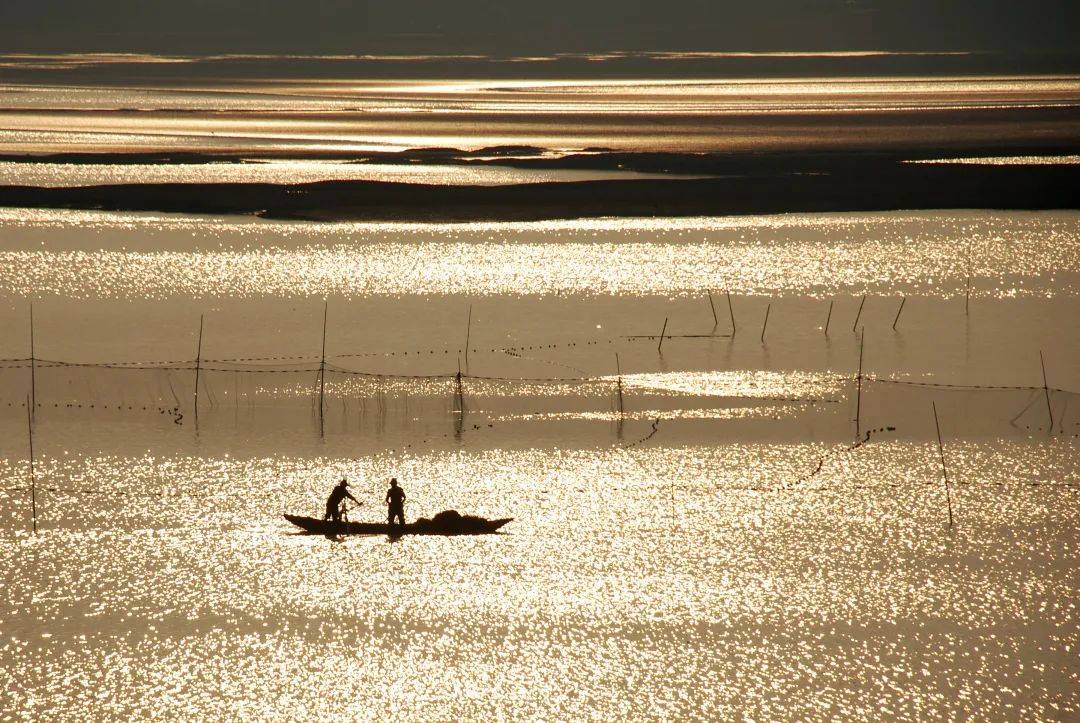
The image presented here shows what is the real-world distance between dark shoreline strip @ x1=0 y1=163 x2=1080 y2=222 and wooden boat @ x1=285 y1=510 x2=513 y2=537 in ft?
135

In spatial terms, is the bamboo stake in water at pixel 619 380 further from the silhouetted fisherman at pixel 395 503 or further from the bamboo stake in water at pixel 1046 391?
the bamboo stake in water at pixel 1046 391

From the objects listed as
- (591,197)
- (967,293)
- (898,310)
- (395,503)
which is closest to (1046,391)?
(898,310)

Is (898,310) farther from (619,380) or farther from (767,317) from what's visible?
(619,380)

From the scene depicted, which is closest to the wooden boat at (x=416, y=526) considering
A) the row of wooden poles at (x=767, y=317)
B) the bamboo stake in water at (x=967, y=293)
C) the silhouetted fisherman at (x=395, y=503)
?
the silhouetted fisherman at (x=395, y=503)

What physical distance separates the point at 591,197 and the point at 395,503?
150 ft

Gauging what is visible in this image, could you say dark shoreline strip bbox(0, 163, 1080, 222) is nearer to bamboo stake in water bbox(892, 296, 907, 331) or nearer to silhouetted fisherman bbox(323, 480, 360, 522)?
bamboo stake in water bbox(892, 296, 907, 331)

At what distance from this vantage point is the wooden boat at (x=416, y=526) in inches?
814

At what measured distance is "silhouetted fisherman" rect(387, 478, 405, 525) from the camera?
2081cm

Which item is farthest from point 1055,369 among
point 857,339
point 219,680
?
point 219,680

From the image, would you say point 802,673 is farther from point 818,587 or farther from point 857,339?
point 857,339

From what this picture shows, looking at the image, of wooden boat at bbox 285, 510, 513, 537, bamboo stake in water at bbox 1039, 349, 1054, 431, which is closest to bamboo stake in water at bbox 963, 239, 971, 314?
bamboo stake in water at bbox 1039, 349, 1054, 431

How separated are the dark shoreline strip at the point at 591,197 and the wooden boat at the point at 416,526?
41197 mm

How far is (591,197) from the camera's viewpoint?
65.4 m

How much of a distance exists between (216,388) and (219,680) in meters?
13.8
